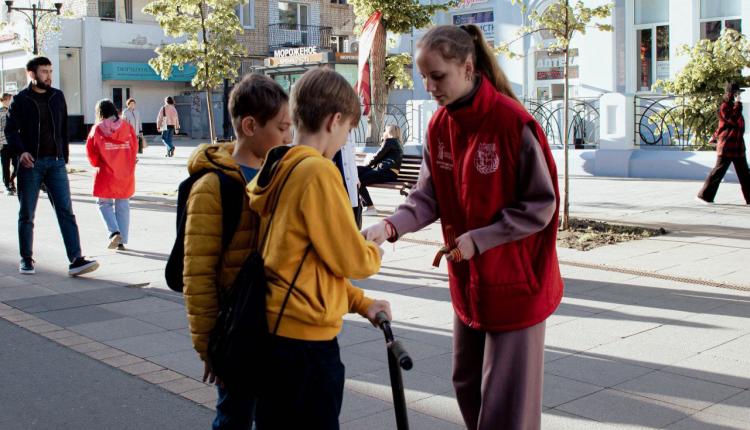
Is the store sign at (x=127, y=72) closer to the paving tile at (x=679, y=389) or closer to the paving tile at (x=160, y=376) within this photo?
the paving tile at (x=160, y=376)

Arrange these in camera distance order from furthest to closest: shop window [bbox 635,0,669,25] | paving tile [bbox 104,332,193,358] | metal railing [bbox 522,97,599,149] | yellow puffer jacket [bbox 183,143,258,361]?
1. shop window [bbox 635,0,669,25]
2. metal railing [bbox 522,97,599,149]
3. paving tile [bbox 104,332,193,358]
4. yellow puffer jacket [bbox 183,143,258,361]

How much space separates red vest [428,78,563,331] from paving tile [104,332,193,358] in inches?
134

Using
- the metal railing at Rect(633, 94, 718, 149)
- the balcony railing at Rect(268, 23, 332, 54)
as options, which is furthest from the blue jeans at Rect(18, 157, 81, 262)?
the balcony railing at Rect(268, 23, 332, 54)

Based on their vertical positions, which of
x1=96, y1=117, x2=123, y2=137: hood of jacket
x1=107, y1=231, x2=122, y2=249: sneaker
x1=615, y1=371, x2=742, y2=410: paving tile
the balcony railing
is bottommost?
x1=615, y1=371, x2=742, y2=410: paving tile

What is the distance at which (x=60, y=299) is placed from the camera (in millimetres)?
8172

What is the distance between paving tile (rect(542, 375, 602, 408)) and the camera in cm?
508

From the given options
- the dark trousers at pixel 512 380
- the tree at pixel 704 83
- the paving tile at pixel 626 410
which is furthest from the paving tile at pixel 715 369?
the tree at pixel 704 83

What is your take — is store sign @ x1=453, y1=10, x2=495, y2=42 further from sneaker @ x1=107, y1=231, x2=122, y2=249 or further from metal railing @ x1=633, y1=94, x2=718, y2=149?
sneaker @ x1=107, y1=231, x2=122, y2=249

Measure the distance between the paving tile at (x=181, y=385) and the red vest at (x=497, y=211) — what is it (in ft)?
8.23

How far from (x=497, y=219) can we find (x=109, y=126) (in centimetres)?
812

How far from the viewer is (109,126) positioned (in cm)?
1066

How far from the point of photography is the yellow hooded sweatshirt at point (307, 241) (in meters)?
2.92

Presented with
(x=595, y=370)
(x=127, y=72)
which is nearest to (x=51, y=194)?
(x=595, y=370)

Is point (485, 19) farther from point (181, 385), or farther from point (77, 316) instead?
point (181, 385)
